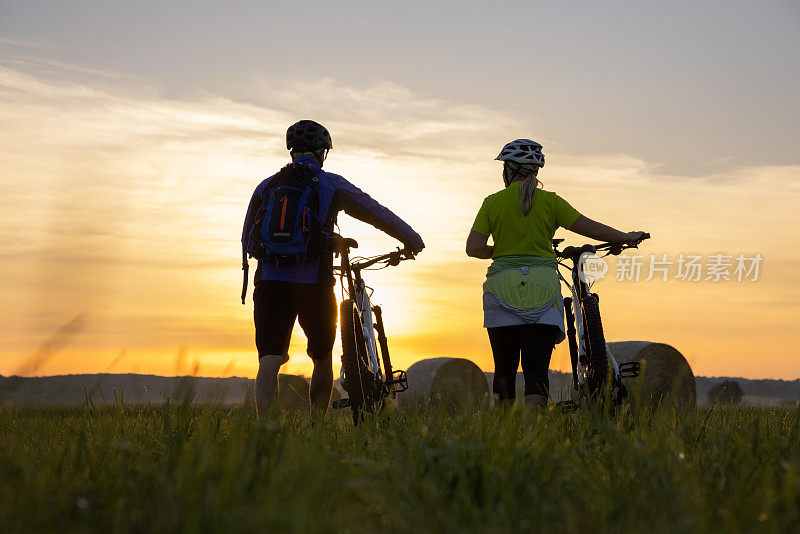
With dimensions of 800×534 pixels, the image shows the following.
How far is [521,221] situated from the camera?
5.44m

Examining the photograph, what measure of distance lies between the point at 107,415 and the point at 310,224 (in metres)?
1.87

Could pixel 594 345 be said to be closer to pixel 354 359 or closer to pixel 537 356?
pixel 537 356

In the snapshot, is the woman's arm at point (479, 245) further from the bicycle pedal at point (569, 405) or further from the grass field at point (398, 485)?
the grass field at point (398, 485)

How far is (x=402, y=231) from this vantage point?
20.0 feet

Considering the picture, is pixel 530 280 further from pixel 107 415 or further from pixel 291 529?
pixel 291 529

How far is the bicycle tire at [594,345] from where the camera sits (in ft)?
19.3

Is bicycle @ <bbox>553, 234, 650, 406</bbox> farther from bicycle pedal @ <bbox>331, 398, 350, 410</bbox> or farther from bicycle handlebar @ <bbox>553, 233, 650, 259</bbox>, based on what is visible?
bicycle pedal @ <bbox>331, 398, 350, 410</bbox>

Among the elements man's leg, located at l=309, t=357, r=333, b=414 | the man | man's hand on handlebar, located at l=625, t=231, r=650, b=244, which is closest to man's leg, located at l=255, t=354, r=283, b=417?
the man

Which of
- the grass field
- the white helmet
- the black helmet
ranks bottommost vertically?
the grass field

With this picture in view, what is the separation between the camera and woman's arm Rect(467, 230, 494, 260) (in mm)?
5672

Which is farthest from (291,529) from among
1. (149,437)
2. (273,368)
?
(273,368)

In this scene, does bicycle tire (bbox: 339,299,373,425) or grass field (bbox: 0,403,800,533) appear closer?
grass field (bbox: 0,403,800,533)

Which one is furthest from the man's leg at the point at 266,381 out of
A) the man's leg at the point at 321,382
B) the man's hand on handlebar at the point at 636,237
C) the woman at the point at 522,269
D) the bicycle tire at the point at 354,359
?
the man's hand on handlebar at the point at 636,237

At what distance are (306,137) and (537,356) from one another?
2.39m
